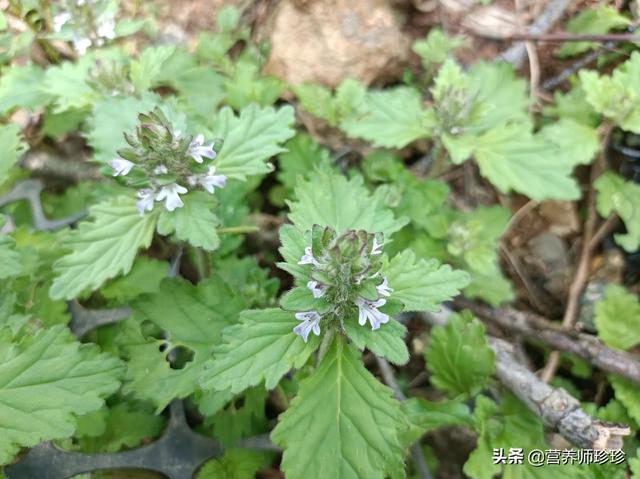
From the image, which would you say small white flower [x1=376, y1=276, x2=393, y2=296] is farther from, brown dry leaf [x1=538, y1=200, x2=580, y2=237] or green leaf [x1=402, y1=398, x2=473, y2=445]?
brown dry leaf [x1=538, y1=200, x2=580, y2=237]

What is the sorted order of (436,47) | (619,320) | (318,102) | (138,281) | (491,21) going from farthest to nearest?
(491,21) → (436,47) → (318,102) → (619,320) → (138,281)

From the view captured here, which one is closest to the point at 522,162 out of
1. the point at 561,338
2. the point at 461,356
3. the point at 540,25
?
the point at 561,338

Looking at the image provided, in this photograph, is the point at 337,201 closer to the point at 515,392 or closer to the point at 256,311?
the point at 256,311

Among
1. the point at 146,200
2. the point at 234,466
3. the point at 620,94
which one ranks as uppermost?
the point at 146,200

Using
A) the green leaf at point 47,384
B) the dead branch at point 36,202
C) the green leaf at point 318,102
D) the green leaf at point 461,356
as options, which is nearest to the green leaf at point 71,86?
the dead branch at point 36,202

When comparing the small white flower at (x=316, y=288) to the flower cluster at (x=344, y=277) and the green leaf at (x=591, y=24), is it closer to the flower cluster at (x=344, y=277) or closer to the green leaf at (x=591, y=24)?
the flower cluster at (x=344, y=277)

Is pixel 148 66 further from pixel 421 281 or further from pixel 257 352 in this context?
pixel 421 281
